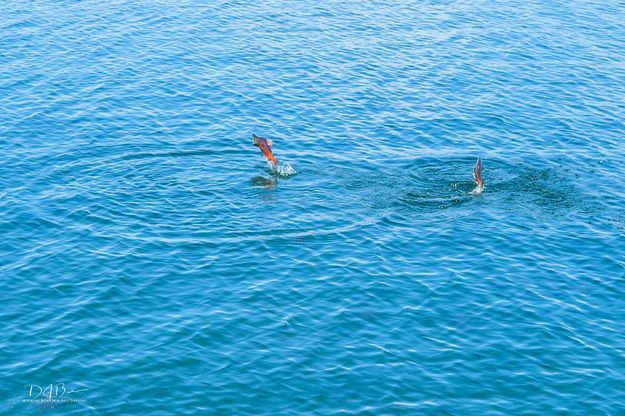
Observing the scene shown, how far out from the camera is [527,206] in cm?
4925

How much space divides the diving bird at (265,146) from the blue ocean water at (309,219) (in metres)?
1.33

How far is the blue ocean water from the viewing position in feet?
116

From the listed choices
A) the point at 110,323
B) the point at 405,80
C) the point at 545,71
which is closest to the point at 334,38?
the point at 405,80

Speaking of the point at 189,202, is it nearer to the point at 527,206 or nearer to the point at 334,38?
the point at 527,206

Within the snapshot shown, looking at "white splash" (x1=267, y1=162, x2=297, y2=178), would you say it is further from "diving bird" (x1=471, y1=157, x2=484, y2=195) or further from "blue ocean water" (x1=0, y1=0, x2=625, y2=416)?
"diving bird" (x1=471, y1=157, x2=484, y2=195)

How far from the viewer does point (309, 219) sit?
155ft

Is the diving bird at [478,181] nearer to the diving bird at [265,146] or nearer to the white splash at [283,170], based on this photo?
the white splash at [283,170]

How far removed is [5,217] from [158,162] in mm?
10276

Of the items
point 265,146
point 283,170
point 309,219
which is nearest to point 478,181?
point 309,219

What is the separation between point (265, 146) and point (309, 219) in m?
5.92

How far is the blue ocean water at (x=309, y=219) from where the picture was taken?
35250 millimetres

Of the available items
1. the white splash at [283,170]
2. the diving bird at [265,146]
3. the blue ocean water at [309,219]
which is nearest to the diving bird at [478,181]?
the blue ocean water at [309,219]

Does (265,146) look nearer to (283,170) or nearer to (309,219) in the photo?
(283,170)

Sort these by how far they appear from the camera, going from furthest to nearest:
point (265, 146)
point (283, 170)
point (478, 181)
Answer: point (283, 170), point (265, 146), point (478, 181)
